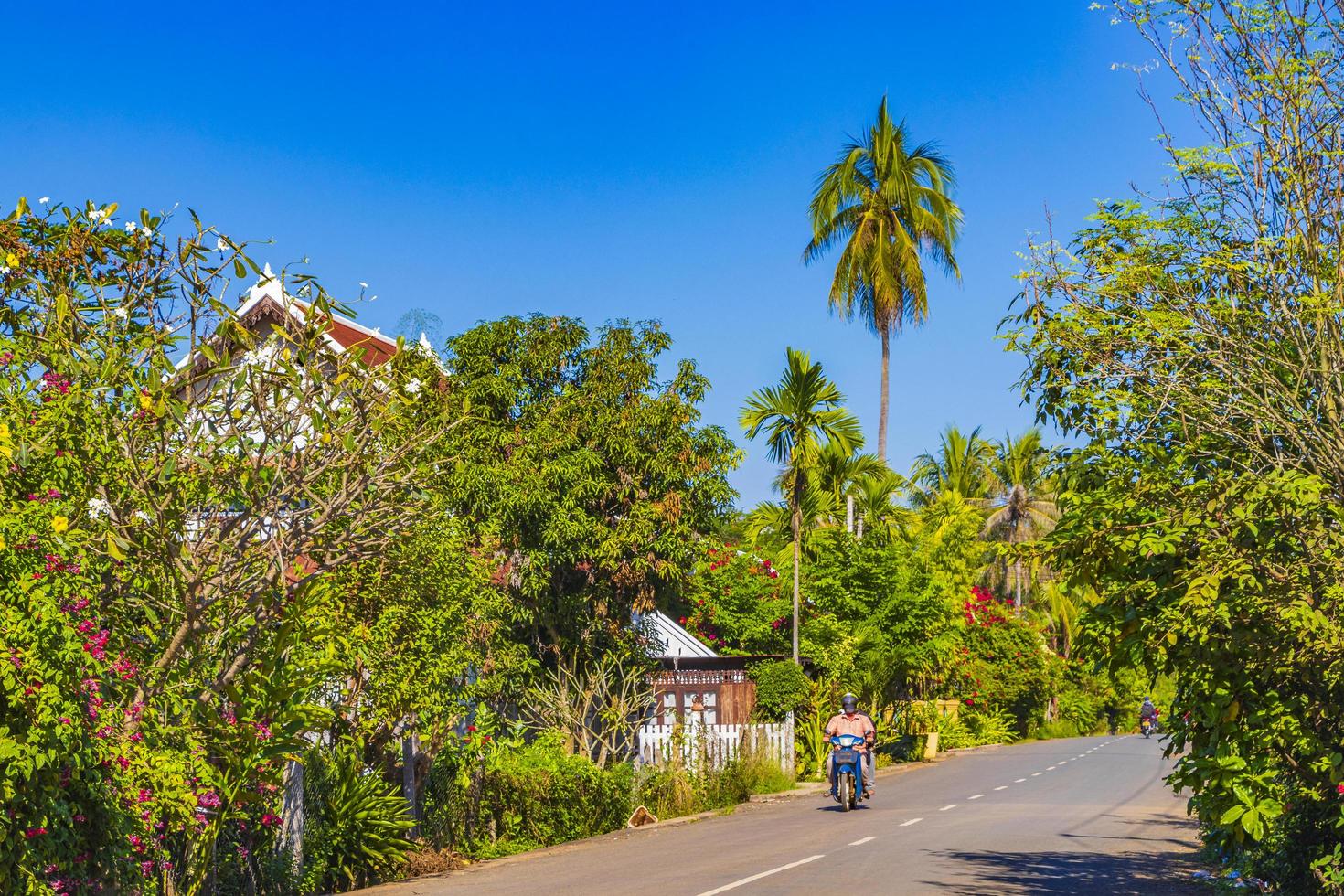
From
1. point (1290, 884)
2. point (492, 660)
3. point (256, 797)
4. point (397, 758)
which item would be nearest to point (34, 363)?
point (256, 797)

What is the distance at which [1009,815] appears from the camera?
20.1 metres

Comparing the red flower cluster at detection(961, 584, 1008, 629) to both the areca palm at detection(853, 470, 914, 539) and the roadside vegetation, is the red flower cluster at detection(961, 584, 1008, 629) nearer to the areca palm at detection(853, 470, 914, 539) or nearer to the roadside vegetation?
the areca palm at detection(853, 470, 914, 539)

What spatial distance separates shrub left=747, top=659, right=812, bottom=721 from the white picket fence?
30 centimetres

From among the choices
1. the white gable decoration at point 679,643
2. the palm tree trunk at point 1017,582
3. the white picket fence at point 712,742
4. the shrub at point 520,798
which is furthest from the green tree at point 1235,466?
the palm tree trunk at point 1017,582

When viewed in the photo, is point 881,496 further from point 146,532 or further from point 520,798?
point 146,532

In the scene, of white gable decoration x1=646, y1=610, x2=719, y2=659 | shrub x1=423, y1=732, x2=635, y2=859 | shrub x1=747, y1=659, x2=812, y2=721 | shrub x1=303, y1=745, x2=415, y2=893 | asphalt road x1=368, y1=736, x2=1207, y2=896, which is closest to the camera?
asphalt road x1=368, y1=736, x2=1207, y2=896

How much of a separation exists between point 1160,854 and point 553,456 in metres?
10.5

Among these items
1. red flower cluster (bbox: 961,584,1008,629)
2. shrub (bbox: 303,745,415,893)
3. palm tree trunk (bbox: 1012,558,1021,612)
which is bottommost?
shrub (bbox: 303,745,415,893)

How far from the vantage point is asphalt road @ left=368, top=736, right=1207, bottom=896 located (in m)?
13.0

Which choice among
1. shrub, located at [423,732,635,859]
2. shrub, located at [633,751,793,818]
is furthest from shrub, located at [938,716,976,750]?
→ shrub, located at [423,732,635,859]

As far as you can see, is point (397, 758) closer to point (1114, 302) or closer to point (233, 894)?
point (233, 894)

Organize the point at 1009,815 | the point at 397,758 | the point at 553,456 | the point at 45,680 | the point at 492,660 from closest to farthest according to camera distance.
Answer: the point at 45,680 < the point at 397,758 < the point at 492,660 < the point at 1009,815 < the point at 553,456

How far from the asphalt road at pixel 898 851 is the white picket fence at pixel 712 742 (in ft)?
3.80

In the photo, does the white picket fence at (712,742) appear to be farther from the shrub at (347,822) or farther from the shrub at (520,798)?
the shrub at (347,822)
